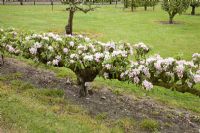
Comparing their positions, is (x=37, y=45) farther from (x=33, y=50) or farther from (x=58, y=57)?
(x=58, y=57)

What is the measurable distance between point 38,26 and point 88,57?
25.2m

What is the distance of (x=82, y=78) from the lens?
14828 mm

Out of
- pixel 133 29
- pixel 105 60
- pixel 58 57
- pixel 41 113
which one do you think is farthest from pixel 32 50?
pixel 133 29

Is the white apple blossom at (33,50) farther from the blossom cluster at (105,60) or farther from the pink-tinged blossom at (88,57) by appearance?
the pink-tinged blossom at (88,57)

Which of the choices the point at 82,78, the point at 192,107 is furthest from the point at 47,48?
the point at 192,107

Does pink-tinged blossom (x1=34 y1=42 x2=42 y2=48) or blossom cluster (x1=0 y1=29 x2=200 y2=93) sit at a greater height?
pink-tinged blossom (x1=34 y1=42 x2=42 y2=48)

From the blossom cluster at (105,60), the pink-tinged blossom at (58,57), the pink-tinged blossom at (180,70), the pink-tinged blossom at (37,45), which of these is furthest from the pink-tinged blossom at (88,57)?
the pink-tinged blossom at (180,70)

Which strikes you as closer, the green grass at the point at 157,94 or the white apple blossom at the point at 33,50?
the white apple blossom at the point at 33,50

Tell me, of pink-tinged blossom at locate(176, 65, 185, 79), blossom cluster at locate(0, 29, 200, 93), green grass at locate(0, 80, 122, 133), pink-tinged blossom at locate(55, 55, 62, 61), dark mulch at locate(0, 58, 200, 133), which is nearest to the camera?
green grass at locate(0, 80, 122, 133)

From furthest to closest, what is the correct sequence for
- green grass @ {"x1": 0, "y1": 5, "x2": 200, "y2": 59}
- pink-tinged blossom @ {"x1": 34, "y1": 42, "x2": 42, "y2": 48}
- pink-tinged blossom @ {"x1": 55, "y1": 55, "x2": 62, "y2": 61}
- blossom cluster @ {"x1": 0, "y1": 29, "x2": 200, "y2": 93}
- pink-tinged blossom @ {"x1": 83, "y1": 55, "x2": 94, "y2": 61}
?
green grass @ {"x1": 0, "y1": 5, "x2": 200, "y2": 59} < pink-tinged blossom @ {"x1": 34, "y1": 42, "x2": 42, "y2": 48} < pink-tinged blossom @ {"x1": 55, "y1": 55, "x2": 62, "y2": 61} < pink-tinged blossom @ {"x1": 83, "y1": 55, "x2": 94, "y2": 61} < blossom cluster @ {"x1": 0, "y1": 29, "x2": 200, "y2": 93}

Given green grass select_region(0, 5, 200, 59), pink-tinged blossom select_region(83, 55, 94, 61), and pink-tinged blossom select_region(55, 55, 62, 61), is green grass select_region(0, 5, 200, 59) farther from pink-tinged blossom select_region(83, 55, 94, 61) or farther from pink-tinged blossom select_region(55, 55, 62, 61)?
pink-tinged blossom select_region(83, 55, 94, 61)

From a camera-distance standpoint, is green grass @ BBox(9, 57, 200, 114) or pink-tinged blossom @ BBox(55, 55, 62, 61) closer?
pink-tinged blossom @ BBox(55, 55, 62, 61)

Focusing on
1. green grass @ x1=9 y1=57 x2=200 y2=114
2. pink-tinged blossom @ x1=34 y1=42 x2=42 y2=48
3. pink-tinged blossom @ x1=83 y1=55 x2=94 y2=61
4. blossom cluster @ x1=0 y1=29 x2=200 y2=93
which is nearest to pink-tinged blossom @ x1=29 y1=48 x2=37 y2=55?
blossom cluster @ x1=0 y1=29 x2=200 y2=93

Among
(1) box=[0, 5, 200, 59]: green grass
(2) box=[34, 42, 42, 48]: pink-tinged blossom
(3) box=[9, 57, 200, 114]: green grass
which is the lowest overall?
(3) box=[9, 57, 200, 114]: green grass
